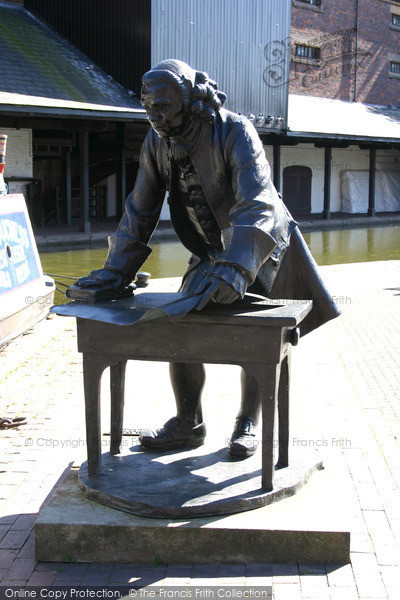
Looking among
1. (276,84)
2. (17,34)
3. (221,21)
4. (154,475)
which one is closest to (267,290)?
(154,475)

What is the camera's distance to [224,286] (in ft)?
9.96

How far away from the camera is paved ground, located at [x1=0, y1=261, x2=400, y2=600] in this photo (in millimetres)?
3045

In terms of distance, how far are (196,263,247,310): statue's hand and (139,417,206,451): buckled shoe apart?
3.30ft

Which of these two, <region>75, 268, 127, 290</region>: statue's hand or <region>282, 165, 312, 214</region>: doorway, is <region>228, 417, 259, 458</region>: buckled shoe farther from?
<region>282, 165, 312, 214</region>: doorway

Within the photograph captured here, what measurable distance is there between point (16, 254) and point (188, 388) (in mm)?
4348

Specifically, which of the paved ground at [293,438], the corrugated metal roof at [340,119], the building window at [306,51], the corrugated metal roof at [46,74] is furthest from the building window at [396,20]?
the paved ground at [293,438]

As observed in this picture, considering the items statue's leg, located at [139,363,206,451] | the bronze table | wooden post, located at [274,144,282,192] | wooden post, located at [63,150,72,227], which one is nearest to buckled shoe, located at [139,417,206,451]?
statue's leg, located at [139,363,206,451]

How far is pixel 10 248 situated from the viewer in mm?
7535

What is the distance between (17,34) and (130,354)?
17.3 metres

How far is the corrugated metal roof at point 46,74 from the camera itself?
15852mm

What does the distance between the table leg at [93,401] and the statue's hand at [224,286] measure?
1.85 feet

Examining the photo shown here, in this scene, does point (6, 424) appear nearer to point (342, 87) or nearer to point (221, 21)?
point (221, 21)

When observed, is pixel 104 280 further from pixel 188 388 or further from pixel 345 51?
pixel 345 51

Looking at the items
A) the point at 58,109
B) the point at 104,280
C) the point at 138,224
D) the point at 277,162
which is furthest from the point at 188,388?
the point at 277,162
